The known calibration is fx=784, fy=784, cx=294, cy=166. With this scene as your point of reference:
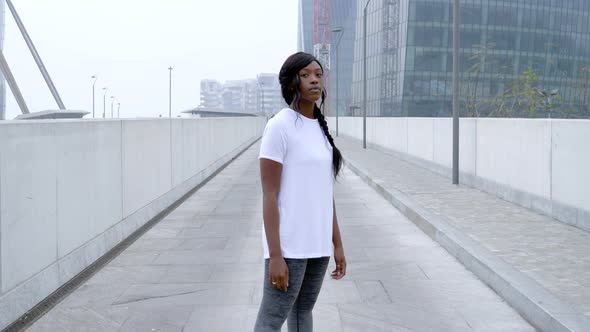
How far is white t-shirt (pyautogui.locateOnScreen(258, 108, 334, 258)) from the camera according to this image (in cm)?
315

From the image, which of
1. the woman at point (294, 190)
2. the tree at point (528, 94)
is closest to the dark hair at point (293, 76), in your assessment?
the woman at point (294, 190)

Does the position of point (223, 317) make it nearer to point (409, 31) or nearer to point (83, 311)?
point (83, 311)

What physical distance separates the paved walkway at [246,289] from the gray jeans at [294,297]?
194 centimetres

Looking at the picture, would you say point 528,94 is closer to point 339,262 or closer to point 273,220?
point 339,262

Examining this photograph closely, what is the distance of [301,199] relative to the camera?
321 centimetres

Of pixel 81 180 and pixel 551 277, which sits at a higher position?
pixel 81 180

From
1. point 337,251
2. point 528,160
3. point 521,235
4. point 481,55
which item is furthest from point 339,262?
point 481,55

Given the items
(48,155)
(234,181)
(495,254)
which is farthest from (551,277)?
(234,181)

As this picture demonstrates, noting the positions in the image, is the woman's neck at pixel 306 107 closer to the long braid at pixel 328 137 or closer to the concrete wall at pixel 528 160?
the long braid at pixel 328 137

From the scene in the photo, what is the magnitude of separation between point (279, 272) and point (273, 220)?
0.69 feet

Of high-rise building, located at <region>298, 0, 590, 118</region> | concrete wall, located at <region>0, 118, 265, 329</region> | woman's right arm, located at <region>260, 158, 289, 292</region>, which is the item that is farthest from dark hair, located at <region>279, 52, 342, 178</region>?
high-rise building, located at <region>298, 0, 590, 118</region>

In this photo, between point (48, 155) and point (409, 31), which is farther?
point (409, 31)

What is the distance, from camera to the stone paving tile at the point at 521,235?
6.32 metres

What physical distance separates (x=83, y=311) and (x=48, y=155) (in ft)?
4.55
